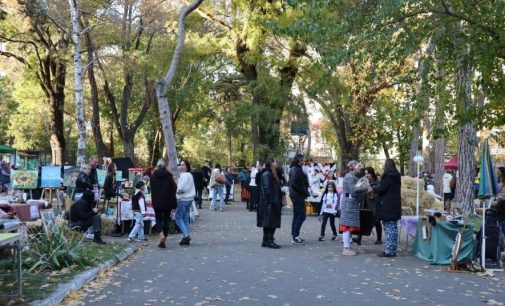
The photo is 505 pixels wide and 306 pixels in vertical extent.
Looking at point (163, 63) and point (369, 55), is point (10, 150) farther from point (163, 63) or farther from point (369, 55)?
point (369, 55)

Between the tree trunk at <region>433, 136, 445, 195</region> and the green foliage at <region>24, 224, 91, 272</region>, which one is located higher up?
the tree trunk at <region>433, 136, 445, 195</region>

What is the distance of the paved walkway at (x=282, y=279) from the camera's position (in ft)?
23.1

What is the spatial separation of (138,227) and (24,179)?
6.87 metres

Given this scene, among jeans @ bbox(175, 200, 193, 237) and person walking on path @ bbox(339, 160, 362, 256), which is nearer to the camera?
person walking on path @ bbox(339, 160, 362, 256)

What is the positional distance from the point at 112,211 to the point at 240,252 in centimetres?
470

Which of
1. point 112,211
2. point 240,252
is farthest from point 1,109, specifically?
point 240,252

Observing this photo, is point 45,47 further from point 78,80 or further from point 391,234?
point 391,234

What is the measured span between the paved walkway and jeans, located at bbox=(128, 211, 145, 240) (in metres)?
0.56

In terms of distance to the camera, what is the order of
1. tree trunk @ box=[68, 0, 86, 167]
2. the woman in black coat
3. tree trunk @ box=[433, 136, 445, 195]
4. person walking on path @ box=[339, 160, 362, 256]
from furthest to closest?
tree trunk @ box=[433, 136, 445, 195] < tree trunk @ box=[68, 0, 86, 167] < the woman in black coat < person walking on path @ box=[339, 160, 362, 256]

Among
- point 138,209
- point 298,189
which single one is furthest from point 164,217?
point 298,189

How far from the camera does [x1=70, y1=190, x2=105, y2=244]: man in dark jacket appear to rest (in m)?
11.4

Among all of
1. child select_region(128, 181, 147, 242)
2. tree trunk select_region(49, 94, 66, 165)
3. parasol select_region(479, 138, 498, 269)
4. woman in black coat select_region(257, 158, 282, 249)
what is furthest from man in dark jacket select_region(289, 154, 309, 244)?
tree trunk select_region(49, 94, 66, 165)

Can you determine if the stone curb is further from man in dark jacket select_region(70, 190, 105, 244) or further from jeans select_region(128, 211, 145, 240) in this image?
jeans select_region(128, 211, 145, 240)

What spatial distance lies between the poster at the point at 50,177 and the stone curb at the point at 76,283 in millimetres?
8885
